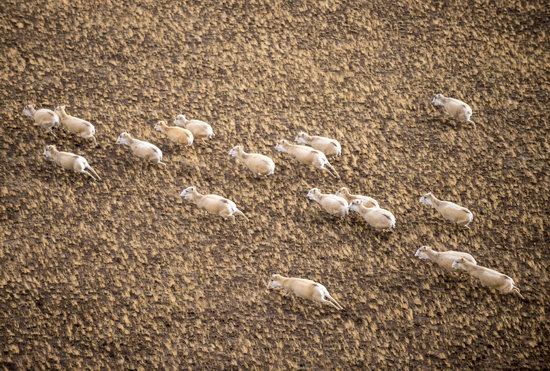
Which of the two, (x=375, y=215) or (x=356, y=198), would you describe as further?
(x=356, y=198)

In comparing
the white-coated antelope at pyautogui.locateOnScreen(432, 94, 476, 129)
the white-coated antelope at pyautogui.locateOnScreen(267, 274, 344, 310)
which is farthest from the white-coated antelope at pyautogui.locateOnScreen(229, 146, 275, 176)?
the white-coated antelope at pyautogui.locateOnScreen(432, 94, 476, 129)

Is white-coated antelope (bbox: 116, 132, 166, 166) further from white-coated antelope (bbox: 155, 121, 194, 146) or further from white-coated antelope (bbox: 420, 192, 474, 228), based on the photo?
white-coated antelope (bbox: 420, 192, 474, 228)

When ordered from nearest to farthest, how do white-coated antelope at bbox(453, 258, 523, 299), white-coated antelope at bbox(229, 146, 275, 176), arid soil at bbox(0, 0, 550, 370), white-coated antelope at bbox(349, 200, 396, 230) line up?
arid soil at bbox(0, 0, 550, 370), white-coated antelope at bbox(453, 258, 523, 299), white-coated antelope at bbox(349, 200, 396, 230), white-coated antelope at bbox(229, 146, 275, 176)

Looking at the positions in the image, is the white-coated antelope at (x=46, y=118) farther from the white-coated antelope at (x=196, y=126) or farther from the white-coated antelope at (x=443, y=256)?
the white-coated antelope at (x=443, y=256)

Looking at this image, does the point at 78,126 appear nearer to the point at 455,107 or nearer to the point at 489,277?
the point at 455,107

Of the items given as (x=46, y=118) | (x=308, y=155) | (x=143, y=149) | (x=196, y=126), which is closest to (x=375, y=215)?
(x=308, y=155)

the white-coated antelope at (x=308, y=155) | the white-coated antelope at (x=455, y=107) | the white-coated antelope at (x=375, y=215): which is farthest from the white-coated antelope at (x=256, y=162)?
the white-coated antelope at (x=455, y=107)

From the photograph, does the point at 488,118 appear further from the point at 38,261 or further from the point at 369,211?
the point at 38,261

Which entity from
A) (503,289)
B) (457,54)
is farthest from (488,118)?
(503,289)

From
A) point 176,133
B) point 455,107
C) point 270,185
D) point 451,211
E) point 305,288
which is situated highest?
point 455,107
